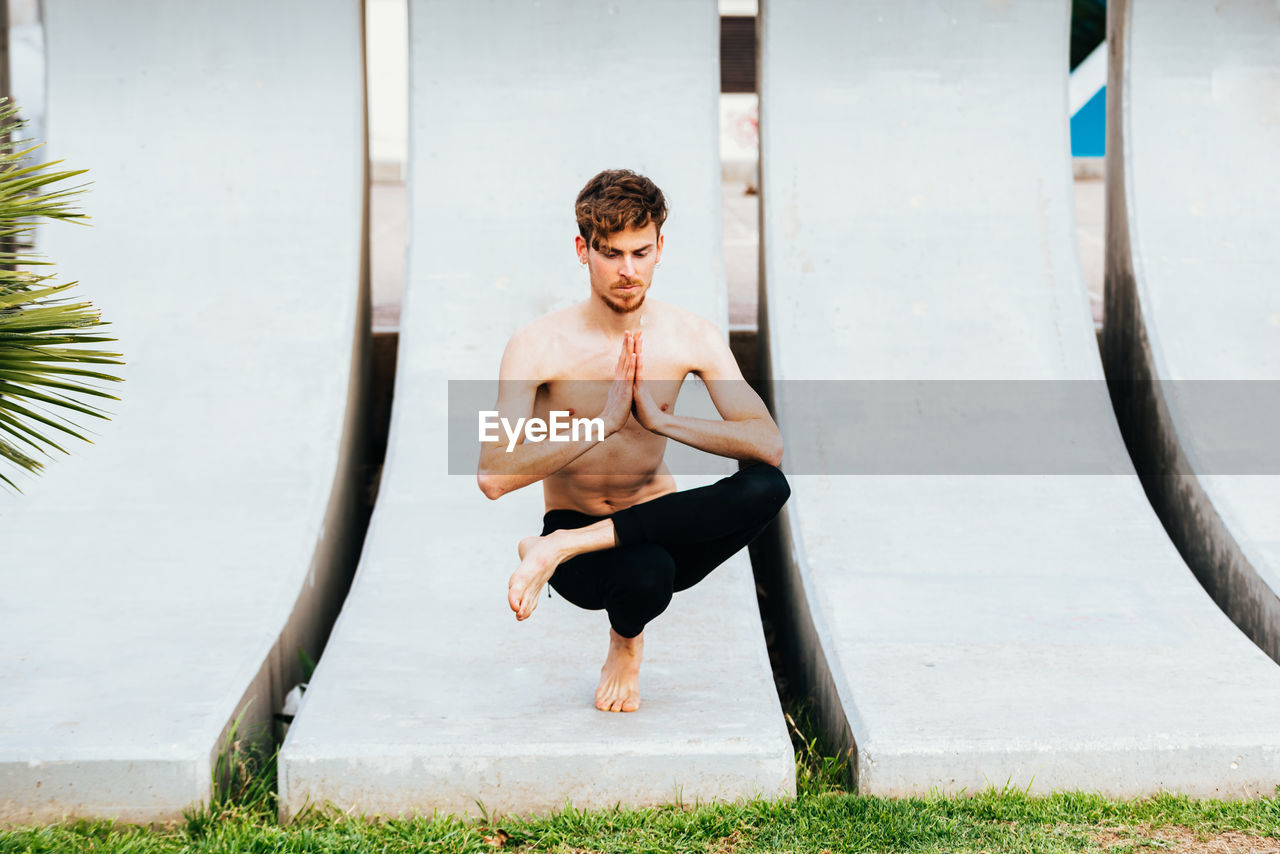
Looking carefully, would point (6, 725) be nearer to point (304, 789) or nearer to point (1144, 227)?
point (304, 789)

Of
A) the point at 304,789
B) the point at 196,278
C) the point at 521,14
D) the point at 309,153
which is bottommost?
the point at 304,789

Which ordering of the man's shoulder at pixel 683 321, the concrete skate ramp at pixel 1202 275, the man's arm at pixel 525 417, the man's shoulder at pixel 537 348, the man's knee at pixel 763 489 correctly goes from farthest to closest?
the concrete skate ramp at pixel 1202 275 → the man's shoulder at pixel 683 321 → the man's shoulder at pixel 537 348 → the man's knee at pixel 763 489 → the man's arm at pixel 525 417

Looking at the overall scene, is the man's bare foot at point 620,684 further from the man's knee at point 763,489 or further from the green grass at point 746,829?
the man's knee at point 763,489

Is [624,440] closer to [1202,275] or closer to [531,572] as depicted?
[531,572]

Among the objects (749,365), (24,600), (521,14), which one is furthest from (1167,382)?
(24,600)

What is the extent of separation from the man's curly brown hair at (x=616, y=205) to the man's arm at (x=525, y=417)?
283mm

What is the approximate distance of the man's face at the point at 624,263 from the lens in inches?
119

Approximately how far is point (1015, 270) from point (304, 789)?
13.5 feet

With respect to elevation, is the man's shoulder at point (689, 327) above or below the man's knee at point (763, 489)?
above

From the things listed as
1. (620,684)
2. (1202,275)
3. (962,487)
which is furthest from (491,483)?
(1202,275)

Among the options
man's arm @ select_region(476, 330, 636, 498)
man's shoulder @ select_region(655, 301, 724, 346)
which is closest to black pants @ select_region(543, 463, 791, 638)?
man's arm @ select_region(476, 330, 636, 498)

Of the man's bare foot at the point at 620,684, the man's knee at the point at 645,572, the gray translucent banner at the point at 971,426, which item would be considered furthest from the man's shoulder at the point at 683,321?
the gray translucent banner at the point at 971,426

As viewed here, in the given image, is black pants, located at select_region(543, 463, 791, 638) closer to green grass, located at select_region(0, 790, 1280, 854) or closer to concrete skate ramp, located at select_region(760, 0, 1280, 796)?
green grass, located at select_region(0, 790, 1280, 854)

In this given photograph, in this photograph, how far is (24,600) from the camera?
4.27 metres
